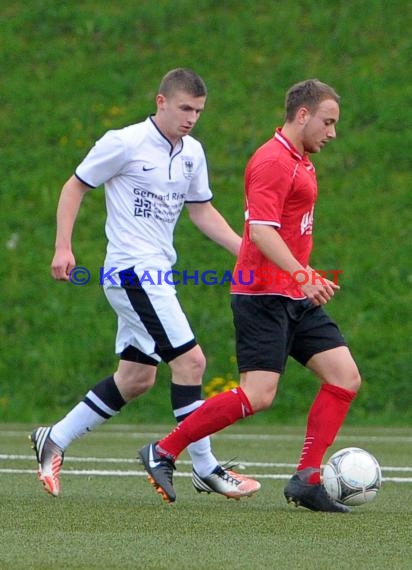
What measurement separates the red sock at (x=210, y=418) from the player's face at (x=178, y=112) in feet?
4.83

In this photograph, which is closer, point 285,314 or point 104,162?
point 285,314

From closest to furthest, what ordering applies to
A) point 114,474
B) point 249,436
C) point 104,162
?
point 104,162 < point 114,474 < point 249,436

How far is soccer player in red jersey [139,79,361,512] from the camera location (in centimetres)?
662

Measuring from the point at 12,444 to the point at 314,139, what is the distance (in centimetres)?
540

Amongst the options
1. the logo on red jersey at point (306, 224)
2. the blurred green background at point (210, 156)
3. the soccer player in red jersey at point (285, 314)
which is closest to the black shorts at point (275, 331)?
the soccer player in red jersey at point (285, 314)

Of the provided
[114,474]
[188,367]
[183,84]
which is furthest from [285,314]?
[114,474]

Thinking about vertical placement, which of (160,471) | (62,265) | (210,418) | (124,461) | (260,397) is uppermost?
(62,265)

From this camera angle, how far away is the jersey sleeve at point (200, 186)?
25.0ft

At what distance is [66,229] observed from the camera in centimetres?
725

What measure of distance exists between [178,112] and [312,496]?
7.00 ft

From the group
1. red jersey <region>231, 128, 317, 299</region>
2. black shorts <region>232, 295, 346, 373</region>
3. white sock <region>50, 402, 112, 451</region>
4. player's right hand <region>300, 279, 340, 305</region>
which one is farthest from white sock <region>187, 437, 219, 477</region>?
player's right hand <region>300, 279, 340, 305</region>

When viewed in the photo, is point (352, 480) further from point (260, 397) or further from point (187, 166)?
point (187, 166)

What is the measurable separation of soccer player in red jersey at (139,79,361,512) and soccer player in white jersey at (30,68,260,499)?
0.41 m

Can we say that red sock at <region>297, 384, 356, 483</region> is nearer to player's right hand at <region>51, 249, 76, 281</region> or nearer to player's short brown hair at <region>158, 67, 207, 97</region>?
player's right hand at <region>51, 249, 76, 281</region>
